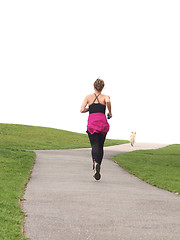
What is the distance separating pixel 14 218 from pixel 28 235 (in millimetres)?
1154

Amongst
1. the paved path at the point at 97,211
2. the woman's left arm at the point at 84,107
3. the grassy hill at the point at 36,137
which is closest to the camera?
the paved path at the point at 97,211

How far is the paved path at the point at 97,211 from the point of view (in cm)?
713

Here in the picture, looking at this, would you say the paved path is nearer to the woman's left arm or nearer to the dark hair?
the woman's left arm

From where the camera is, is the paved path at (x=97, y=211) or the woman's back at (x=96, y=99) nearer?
the paved path at (x=97, y=211)

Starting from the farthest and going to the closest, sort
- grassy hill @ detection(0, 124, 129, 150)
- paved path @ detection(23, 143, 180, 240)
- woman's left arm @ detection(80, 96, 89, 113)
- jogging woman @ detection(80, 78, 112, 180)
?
grassy hill @ detection(0, 124, 129, 150) → woman's left arm @ detection(80, 96, 89, 113) → jogging woman @ detection(80, 78, 112, 180) → paved path @ detection(23, 143, 180, 240)

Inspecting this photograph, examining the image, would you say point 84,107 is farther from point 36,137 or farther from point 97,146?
point 36,137

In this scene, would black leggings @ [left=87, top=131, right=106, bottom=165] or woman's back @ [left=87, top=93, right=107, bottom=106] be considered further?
black leggings @ [left=87, top=131, right=106, bottom=165]

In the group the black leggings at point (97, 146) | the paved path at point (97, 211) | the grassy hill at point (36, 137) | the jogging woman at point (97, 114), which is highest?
the jogging woman at point (97, 114)

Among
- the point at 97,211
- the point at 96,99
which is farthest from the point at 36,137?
the point at 97,211

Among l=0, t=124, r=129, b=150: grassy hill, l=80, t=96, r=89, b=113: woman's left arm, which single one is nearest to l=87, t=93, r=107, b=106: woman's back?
l=80, t=96, r=89, b=113: woman's left arm

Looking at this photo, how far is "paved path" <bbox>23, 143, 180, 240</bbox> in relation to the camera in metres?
7.13

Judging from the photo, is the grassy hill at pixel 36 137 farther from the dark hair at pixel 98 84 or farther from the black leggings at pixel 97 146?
the dark hair at pixel 98 84

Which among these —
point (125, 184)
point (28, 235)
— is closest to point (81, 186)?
point (125, 184)

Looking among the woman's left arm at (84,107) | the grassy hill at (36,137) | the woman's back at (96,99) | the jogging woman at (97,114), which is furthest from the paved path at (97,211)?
the grassy hill at (36,137)
